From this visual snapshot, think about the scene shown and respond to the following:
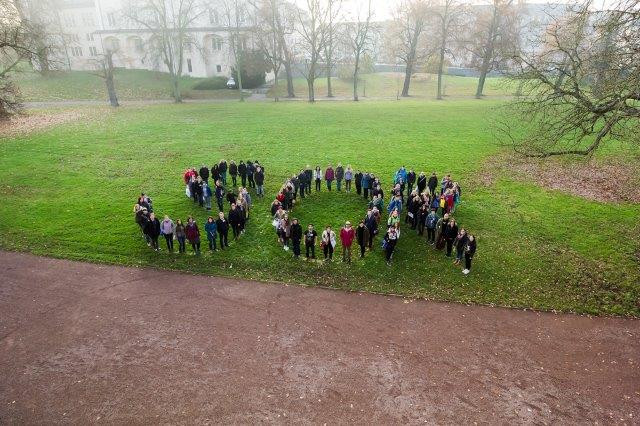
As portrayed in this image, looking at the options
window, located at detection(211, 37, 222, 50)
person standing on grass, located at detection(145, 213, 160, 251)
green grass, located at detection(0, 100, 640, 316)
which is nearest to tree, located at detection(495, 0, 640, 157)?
green grass, located at detection(0, 100, 640, 316)

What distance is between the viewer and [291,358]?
9.98 meters

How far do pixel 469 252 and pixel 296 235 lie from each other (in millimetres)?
5715

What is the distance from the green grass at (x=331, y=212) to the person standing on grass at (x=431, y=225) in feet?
1.18

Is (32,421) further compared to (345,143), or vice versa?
(345,143)

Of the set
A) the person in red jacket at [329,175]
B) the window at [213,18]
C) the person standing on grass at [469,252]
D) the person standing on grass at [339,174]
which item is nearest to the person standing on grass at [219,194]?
the person in red jacket at [329,175]

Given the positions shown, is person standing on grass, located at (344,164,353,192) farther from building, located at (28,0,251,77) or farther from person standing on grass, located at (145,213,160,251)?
building, located at (28,0,251,77)

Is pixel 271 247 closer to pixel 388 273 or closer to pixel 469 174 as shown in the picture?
pixel 388 273

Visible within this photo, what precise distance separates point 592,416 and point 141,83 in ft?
A: 187

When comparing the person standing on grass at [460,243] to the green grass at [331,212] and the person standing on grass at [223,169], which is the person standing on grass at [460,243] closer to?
the green grass at [331,212]

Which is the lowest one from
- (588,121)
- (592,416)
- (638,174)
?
(592,416)

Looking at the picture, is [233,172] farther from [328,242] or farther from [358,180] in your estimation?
[328,242]

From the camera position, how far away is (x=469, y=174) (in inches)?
862

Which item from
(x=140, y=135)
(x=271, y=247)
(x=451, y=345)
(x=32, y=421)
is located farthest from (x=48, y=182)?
(x=451, y=345)

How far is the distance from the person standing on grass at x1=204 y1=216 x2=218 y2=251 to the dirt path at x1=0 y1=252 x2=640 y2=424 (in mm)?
2135
